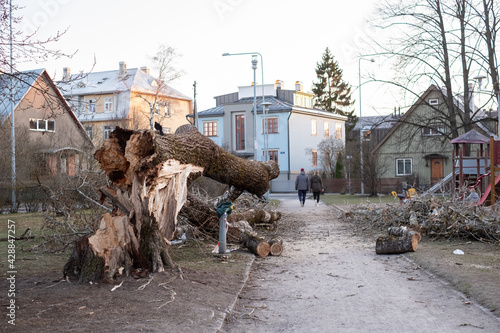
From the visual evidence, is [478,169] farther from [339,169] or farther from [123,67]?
[123,67]

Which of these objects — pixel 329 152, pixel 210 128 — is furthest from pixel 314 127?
pixel 210 128

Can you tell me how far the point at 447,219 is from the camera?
1320 cm

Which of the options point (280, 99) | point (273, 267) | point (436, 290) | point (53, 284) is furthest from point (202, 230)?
point (280, 99)

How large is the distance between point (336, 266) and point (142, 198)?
380 centimetres

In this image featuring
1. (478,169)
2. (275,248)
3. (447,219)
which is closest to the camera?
(275,248)

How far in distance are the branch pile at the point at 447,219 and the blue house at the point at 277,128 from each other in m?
36.8

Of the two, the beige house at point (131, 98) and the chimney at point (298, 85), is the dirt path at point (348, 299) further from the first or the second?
the chimney at point (298, 85)

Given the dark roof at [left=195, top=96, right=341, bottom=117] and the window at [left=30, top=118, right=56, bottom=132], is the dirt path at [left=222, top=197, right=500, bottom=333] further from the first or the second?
the dark roof at [left=195, top=96, right=341, bottom=117]

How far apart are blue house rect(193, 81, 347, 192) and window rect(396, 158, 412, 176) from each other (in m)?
9.78

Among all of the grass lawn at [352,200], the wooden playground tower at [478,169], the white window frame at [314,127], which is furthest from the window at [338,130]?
Result: the wooden playground tower at [478,169]

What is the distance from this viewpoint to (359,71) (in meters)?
26.9

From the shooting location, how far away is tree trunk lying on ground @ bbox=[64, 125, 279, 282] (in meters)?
8.03

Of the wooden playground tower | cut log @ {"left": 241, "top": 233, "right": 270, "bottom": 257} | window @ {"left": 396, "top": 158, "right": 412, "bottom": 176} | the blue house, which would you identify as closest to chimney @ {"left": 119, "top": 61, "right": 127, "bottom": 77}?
the blue house

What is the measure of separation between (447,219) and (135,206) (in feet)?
25.6
